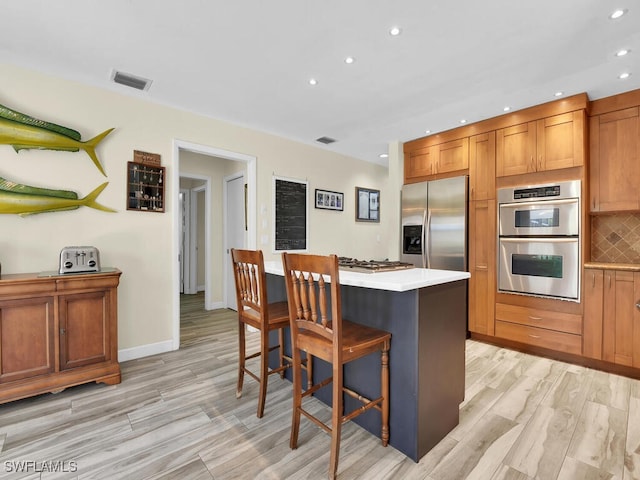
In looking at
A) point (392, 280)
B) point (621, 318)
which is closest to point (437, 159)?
point (621, 318)

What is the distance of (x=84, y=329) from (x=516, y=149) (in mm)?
4354

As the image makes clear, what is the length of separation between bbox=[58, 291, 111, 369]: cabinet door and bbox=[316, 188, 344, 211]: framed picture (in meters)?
3.01

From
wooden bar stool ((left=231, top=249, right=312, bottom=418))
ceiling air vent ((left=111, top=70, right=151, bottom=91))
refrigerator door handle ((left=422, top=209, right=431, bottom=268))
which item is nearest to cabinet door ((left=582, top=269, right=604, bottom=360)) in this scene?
refrigerator door handle ((left=422, top=209, right=431, bottom=268))

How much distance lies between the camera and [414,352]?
5.34 feet

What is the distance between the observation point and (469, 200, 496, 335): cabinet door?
3.42m

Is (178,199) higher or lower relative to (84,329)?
higher

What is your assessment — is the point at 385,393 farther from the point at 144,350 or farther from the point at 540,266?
the point at 144,350

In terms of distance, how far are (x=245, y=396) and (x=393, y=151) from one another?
360cm

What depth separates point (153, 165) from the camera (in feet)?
10.3

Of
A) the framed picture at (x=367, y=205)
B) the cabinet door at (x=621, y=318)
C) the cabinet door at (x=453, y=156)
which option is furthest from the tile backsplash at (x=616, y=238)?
the framed picture at (x=367, y=205)

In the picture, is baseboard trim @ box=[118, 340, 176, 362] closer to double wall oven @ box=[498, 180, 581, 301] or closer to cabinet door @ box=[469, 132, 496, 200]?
double wall oven @ box=[498, 180, 581, 301]

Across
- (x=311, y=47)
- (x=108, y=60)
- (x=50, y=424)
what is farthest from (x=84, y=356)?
(x=311, y=47)

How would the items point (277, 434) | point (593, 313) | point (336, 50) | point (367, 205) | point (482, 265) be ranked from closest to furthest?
point (277, 434) < point (336, 50) < point (593, 313) < point (482, 265) < point (367, 205)

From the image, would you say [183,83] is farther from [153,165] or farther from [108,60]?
[153,165]
